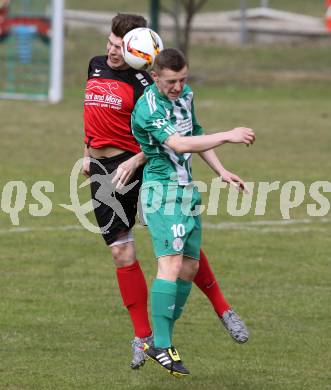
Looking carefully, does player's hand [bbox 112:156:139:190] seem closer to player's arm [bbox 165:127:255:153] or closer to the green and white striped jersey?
the green and white striped jersey

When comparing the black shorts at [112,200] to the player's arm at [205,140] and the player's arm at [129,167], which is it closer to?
the player's arm at [129,167]

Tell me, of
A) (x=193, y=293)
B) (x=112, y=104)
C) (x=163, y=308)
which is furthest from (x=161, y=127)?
(x=193, y=293)

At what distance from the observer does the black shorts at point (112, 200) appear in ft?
25.1

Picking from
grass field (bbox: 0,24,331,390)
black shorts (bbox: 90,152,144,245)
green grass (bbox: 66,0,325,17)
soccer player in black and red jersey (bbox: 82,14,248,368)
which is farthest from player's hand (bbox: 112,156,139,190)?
green grass (bbox: 66,0,325,17)

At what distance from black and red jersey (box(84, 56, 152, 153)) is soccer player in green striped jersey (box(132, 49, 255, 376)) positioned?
0.61 metres

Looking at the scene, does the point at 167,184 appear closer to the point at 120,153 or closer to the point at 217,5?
the point at 120,153

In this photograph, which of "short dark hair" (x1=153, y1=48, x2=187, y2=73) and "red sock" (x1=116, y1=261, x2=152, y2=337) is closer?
"short dark hair" (x1=153, y1=48, x2=187, y2=73)

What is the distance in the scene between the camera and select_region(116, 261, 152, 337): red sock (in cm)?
754

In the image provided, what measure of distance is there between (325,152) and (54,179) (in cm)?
480

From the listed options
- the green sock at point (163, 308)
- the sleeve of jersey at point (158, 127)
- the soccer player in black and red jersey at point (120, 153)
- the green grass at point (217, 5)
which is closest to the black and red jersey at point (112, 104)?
the soccer player in black and red jersey at point (120, 153)

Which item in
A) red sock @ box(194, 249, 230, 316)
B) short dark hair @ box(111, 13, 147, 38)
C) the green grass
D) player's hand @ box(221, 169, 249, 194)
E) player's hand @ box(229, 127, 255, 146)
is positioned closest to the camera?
player's hand @ box(229, 127, 255, 146)

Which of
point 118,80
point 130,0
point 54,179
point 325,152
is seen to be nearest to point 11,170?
point 54,179

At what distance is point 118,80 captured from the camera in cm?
769

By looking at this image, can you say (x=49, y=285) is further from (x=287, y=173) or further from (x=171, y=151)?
(x=287, y=173)
